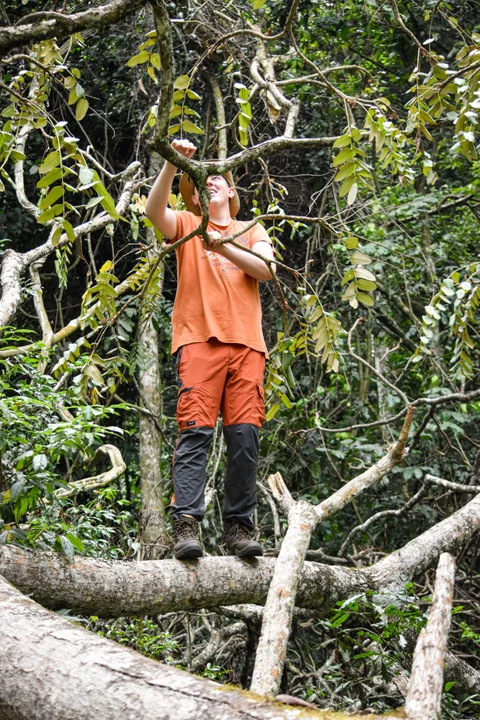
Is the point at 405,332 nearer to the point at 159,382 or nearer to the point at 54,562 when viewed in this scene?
the point at 159,382

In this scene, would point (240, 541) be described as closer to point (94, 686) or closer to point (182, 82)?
point (182, 82)

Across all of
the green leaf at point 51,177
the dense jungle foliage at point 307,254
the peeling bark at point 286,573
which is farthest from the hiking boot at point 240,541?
the green leaf at point 51,177

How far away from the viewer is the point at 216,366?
302 centimetres

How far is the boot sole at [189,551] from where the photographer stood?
273 centimetres

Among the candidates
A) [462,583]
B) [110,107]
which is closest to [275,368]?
[462,583]

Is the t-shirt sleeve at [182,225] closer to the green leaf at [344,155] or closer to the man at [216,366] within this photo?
the man at [216,366]

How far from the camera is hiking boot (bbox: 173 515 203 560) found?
108 inches

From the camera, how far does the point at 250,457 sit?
3.04m

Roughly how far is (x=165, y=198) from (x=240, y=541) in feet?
4.24

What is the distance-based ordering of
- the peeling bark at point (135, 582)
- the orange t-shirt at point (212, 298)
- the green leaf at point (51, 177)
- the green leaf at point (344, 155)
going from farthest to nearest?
the orange t-shirt at point (212, 298) → the green leaf at point (344, 155) → the peeling bark at point (135, 582) → the green leaf at point (51, 177)

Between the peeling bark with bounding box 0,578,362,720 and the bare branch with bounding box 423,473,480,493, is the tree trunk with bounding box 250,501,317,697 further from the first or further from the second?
the bare branch with bounding box 423,473,480,493

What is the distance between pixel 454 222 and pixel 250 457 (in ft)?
13.8

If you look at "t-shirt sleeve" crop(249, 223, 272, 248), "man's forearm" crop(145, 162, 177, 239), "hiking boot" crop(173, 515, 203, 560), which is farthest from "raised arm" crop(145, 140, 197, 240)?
"hiking boot" crop(173, 515, 203, 560)

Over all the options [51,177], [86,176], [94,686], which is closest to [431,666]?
[94,686]
